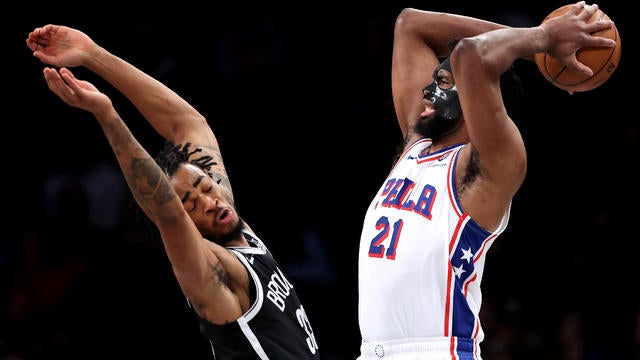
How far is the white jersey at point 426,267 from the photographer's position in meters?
4.41

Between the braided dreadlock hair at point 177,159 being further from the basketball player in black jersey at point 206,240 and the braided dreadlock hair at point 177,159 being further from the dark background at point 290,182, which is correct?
the dark background at point 290,182

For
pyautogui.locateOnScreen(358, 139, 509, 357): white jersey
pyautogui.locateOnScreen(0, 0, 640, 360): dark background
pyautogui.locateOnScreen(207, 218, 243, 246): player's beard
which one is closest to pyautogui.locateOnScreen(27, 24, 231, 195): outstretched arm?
pyautogui.locateOnScreen(207, 218, 243, 246): player's beard

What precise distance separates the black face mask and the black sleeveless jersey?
3.16ft

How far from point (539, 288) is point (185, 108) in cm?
355

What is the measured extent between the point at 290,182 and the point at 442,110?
12.8ft

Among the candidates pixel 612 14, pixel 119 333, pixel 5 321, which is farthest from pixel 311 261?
pixel 612 14

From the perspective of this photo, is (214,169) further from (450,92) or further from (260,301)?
(450,92)

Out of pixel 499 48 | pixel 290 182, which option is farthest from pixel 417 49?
pixel 290 182

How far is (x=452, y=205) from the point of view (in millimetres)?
4449

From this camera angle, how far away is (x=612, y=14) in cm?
862

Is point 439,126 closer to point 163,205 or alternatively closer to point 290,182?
point 163,205

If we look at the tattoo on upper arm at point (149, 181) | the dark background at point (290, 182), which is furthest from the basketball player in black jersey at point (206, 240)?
the dark background at point (290, 182)

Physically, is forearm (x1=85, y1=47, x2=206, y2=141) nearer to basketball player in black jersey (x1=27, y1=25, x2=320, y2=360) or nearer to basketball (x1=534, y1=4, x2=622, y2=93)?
basketball player in black jersey (x1=27, y1=25, x2=320, y2=360)

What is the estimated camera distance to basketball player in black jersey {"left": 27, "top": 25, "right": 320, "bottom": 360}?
156 inches
